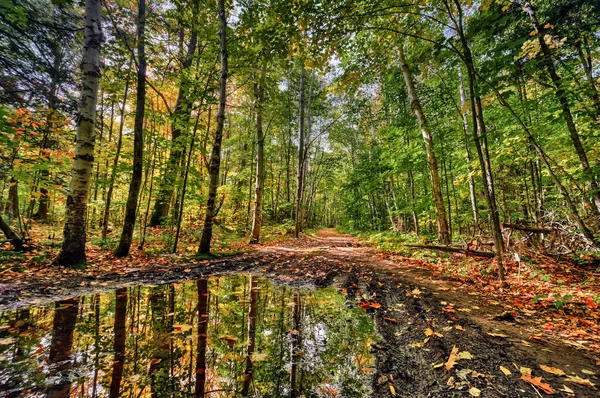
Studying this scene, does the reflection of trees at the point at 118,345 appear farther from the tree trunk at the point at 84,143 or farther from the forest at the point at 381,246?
the tree trunk at the point at 84,143

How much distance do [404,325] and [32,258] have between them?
7379mm

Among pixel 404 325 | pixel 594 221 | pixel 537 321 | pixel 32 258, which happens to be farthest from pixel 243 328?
pixel 594 221

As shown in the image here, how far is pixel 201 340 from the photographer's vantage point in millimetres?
2195

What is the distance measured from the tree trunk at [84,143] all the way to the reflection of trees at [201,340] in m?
3.38

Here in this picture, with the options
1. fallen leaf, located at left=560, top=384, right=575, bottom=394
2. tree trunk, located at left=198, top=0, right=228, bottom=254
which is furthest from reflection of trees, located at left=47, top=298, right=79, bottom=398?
tree trunk, located at left=198, top=0, right=228, bottom=254

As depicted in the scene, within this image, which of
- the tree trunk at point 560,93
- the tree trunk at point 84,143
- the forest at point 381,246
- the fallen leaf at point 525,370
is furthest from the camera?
the tree trunk at point 84,143

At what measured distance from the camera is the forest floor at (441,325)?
1700 millimetres

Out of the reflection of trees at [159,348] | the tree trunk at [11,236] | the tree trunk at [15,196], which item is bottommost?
the reflection of trees at [159,348]

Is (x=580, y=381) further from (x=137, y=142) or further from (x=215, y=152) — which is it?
(x=137, y=142)

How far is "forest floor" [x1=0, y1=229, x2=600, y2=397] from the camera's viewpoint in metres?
1.70

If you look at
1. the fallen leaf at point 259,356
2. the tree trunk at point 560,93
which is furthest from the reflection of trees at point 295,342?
the tree trunk at point 560,93

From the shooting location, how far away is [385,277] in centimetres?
486

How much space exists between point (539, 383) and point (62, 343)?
3851 mm

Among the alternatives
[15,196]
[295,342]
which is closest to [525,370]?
[295,342]
